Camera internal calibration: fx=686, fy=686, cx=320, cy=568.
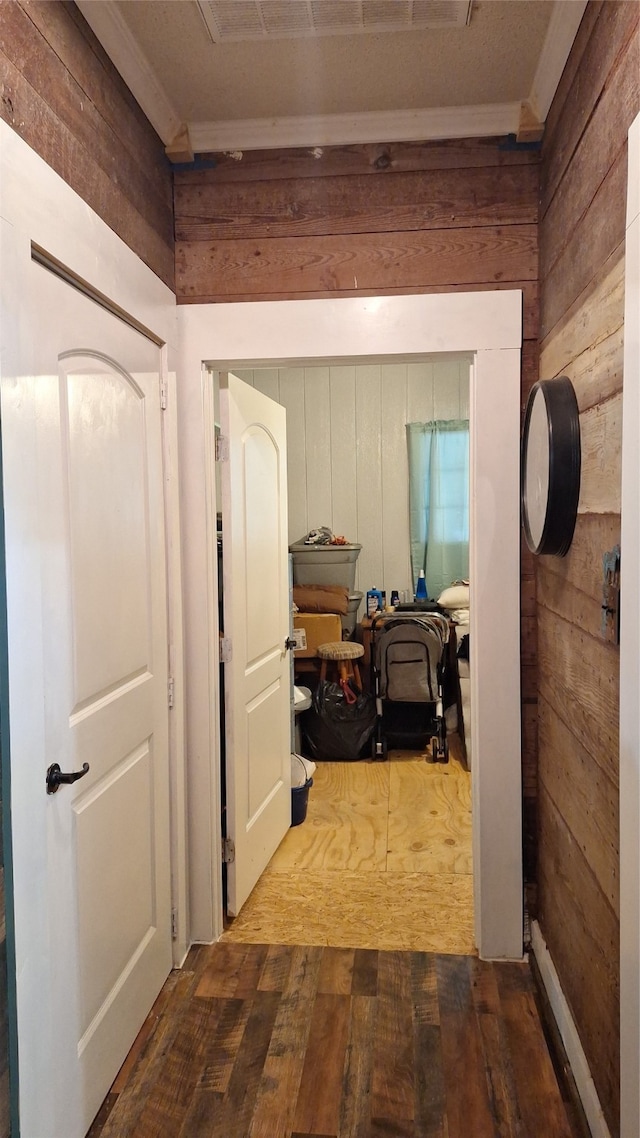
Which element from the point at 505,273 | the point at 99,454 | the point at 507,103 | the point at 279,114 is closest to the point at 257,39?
the point at 279,114

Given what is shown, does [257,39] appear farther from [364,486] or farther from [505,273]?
[364,486]

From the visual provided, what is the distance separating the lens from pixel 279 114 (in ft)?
7.07

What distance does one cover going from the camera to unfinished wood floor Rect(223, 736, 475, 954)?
2.45 m

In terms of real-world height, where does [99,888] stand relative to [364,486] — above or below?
below

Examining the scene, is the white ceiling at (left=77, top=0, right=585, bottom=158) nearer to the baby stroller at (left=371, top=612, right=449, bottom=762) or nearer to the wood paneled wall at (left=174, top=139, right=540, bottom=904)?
the wood paneled wall at (left=174, top=139, right=540, bottom=904)

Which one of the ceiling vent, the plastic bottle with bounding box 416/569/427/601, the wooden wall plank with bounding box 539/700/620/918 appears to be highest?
the ceiling vent

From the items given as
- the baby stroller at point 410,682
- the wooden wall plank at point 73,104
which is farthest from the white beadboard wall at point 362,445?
the wooden wall plank at point 73,104

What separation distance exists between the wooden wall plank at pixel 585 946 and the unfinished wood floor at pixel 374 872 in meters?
0.50

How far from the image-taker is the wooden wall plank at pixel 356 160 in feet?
7.14

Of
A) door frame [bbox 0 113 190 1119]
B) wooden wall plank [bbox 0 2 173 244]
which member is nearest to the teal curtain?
wooden wall plank [bbox 0 2 173 244]

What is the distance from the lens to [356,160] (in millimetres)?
2215

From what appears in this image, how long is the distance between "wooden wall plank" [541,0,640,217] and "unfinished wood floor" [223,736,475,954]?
95.6 inches

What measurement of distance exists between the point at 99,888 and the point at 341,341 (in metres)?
1.71

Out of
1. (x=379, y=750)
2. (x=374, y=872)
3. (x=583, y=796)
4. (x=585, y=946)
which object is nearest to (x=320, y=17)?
(x=583, y=796)
